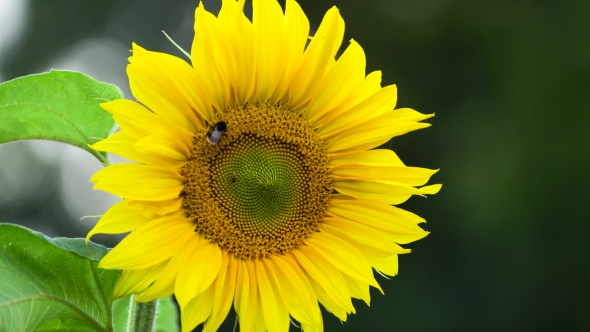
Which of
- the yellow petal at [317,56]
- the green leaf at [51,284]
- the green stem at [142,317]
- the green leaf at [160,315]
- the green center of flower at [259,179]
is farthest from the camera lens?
the green leaf at [160,315]

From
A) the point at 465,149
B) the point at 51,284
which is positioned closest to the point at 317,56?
the point at 51,284

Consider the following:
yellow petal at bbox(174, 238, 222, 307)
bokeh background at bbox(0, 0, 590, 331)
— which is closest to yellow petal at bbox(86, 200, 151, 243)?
yellow petal at bbox(174, 238, 222, 307)

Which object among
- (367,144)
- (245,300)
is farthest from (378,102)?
(245,300)

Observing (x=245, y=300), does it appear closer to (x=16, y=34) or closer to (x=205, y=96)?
(x=205, y=96)

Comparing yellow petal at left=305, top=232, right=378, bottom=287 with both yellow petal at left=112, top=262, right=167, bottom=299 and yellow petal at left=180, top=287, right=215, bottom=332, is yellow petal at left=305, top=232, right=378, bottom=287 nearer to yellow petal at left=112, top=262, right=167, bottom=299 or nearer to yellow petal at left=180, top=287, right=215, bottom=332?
yellow petal at left=180, top=287, right=215, bottom=332

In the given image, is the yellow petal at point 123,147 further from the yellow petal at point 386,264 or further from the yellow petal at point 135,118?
the yellow petal at point 386,264

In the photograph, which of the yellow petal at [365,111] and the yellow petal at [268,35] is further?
the yellow petal at [365,111]

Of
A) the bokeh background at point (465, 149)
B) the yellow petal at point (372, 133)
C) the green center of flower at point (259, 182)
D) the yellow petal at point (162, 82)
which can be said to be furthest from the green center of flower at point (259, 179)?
the bokeh background at point (465, 149)
